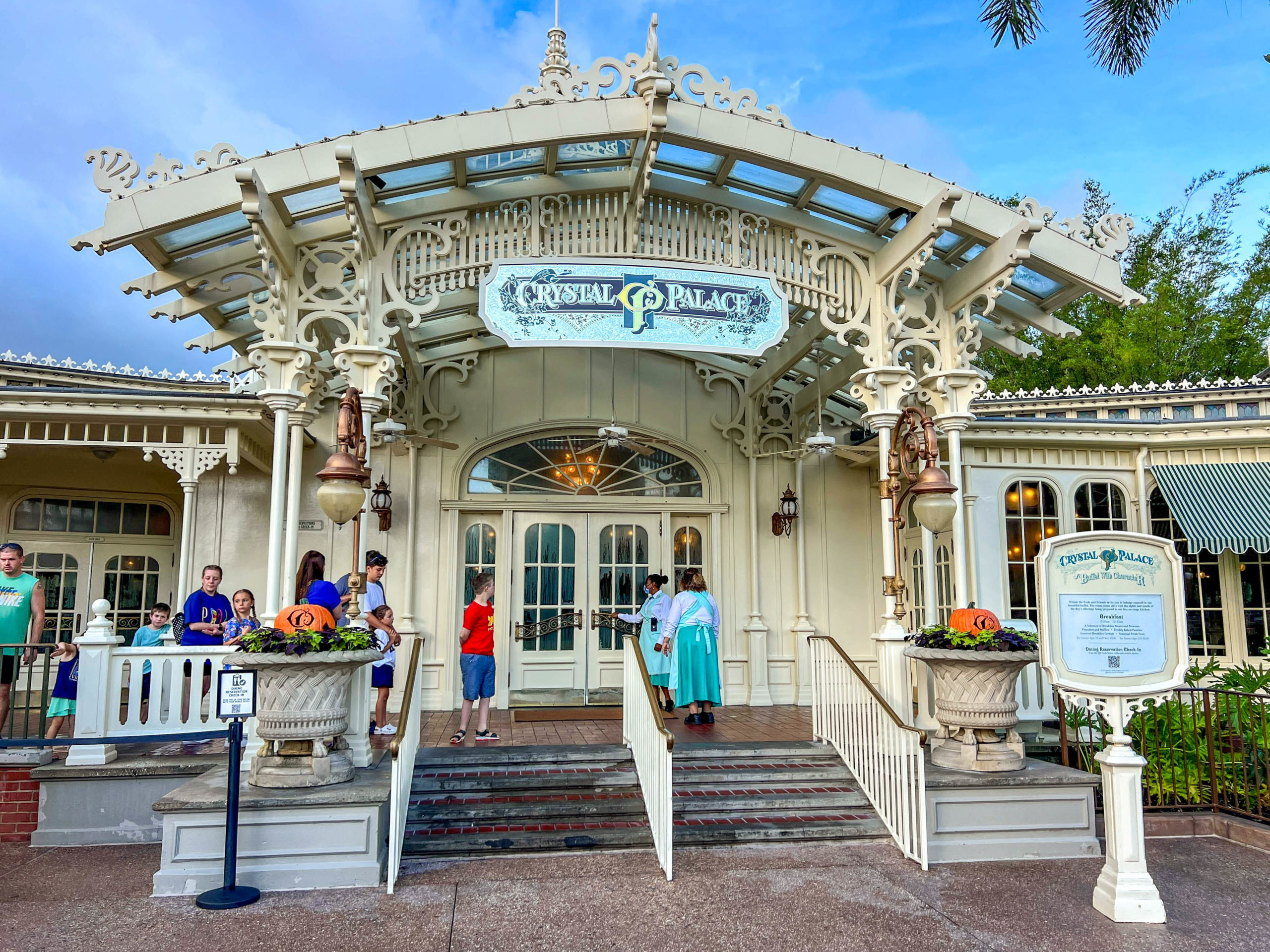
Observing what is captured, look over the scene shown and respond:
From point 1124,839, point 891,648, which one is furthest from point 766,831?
point 1124,839

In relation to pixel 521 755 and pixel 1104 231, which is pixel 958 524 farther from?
pixel 521 755

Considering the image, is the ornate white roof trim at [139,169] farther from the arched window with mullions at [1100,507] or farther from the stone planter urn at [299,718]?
the arched window with mullions at [1100,507]

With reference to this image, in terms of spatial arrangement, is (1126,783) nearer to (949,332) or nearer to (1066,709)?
(1066,709)

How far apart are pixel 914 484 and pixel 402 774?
3.86 m

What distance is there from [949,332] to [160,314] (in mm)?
6660

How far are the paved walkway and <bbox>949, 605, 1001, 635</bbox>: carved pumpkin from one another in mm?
1471

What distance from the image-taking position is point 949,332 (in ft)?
25.1

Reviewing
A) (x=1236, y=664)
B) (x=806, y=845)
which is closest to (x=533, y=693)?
(x=806, y=845)

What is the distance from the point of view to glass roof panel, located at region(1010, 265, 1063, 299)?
7652mm

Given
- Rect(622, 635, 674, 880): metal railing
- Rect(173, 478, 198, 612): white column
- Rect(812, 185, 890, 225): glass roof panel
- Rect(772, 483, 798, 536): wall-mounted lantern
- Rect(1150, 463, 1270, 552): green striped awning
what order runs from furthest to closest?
1. Rect(772, 483, 798, 536): wall-mounted lantern
2. Rect(1150, 463, 1270, 552): green striped awning
3. Rect(173, 478, 198, 612): white column
4. Rect(812, 185, 890, 225): glass roof panel
5. Rect(622, 635, 674, 880): metal railing

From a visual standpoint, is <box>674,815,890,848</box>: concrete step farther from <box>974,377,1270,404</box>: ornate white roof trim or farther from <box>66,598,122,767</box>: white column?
<box>974,377,1270,404</box>: ornate white roof trim

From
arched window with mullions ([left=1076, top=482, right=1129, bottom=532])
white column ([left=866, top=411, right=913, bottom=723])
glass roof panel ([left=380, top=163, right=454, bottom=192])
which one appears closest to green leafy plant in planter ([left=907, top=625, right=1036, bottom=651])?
white column ([left=866, top=411, right=913, bottom=723])

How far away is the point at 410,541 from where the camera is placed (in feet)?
31.9

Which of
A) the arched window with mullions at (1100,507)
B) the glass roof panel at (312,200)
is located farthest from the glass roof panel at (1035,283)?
the glass roof panel at (312,200)
